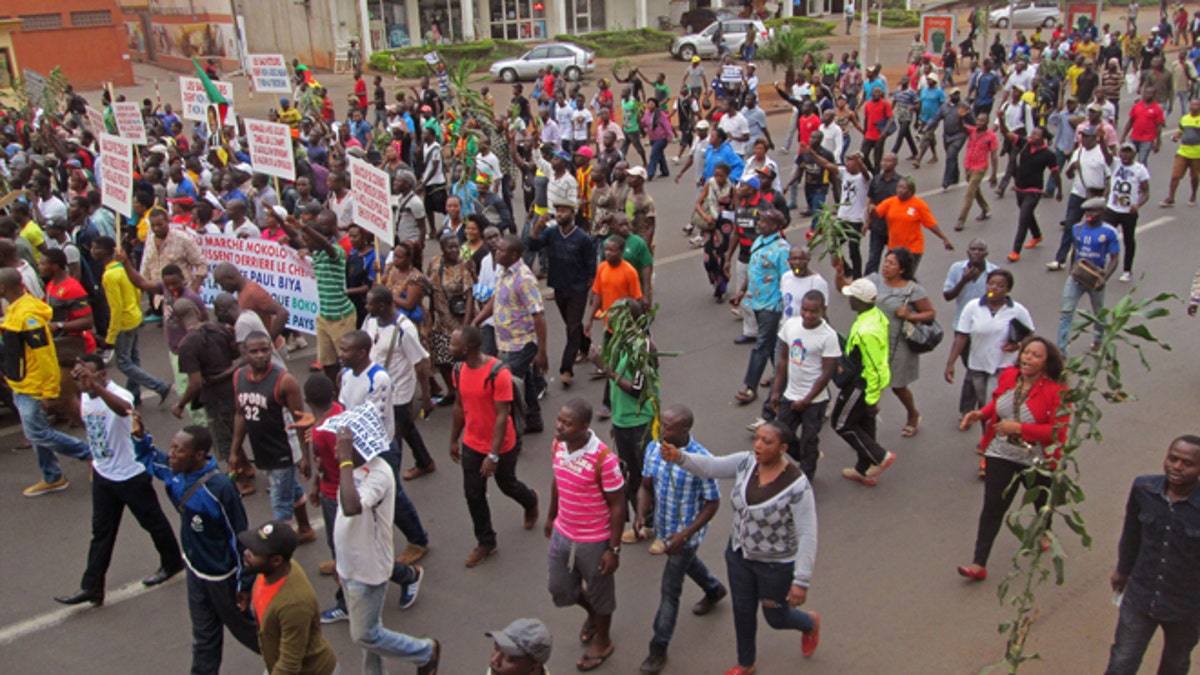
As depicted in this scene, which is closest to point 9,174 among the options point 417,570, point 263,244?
point 263,244

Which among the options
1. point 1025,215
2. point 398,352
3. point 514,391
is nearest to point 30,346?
point 398,352

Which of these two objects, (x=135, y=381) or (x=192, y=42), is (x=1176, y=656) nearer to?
(x=135, y=381)

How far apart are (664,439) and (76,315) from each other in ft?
19.0

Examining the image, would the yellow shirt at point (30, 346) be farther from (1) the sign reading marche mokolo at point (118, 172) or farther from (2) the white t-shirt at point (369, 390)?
(1) the sign reading marche mokolo at point (118, 172)

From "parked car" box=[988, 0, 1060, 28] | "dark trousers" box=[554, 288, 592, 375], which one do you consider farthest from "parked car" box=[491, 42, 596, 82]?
"dark trousers" box=[554, 288, 592, 375]

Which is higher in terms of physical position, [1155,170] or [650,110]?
[650,110]

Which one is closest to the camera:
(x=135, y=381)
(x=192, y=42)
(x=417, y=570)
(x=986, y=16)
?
(x=417, y=570)

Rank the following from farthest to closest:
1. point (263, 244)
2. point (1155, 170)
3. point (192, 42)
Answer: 1. point (192, 42)
2. point (1155, 170)
3. point (263, 244)

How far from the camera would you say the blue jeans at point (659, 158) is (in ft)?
60.0

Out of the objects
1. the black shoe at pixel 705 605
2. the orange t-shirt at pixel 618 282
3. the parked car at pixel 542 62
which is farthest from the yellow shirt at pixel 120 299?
the parked car at pixel 542 62

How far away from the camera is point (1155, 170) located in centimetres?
1719

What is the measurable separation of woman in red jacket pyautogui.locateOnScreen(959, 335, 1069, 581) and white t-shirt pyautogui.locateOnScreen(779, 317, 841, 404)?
3.92ft

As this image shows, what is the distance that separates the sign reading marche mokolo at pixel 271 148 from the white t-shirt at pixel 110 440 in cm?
535

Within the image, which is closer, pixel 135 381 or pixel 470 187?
pixel 135 381
